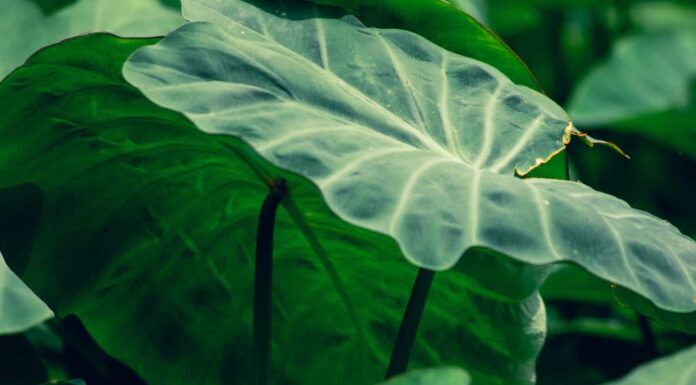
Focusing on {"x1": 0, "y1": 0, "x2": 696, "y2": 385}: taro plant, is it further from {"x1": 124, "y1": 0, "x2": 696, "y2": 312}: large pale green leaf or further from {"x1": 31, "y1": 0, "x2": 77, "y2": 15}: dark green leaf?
{"x1": 31, "y1": 0, "x2": 77, "y2": 15}: dark green leaf

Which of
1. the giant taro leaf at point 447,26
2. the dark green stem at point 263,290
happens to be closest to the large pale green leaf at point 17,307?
the dark green stem at point 263,290

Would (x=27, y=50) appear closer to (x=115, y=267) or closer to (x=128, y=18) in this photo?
(x=128, y=18)

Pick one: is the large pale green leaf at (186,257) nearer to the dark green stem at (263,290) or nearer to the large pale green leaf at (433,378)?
the dark green stem at (263,290)

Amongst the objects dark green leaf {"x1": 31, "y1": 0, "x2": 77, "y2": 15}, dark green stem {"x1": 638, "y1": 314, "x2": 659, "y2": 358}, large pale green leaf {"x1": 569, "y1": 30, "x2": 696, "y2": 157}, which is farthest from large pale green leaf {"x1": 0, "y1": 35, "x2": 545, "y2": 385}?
large pale green leaf {"x1": 569, "y1": 30, "x2": 696, "y2": 157}

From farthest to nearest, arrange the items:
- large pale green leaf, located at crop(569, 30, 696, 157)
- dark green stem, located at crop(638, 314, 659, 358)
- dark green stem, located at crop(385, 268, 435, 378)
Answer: large pale green leaf, located at crop(569, 30, 696, 157) < dark green stem, located at crop(638, 314, 659, 358) < dark green stem, located at crop(385, 268, 435, 378)

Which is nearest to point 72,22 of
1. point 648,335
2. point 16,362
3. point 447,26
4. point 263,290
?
point 16,362

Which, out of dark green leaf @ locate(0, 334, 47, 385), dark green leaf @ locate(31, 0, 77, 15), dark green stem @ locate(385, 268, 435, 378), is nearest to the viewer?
dark green stem @ locate(385, 268, 435, 378)
